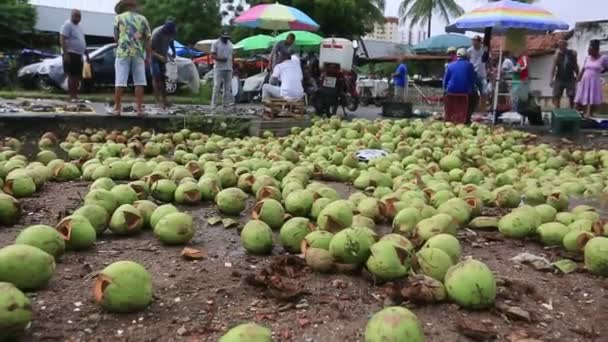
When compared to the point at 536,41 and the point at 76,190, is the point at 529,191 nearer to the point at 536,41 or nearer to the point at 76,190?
the point at 76,190

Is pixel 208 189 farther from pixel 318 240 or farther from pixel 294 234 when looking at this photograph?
pixel 318 240

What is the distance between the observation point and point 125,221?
2.84 metres

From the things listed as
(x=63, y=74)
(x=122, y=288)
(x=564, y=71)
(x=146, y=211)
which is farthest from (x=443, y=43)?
(x=122, y=288)

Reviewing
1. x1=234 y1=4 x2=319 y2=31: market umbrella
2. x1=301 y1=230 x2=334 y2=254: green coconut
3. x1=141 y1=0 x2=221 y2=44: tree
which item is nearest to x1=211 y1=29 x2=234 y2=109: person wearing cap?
x1=234 y1=4 x2=319 y2=31: market umbrella

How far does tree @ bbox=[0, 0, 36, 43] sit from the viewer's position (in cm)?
3340

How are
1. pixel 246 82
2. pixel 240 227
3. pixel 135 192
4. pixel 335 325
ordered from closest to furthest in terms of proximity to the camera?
A: pixel 335 325
pixel 240 227
pixel 135 192
pixel 246 82

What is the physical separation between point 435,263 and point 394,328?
23.4 inches

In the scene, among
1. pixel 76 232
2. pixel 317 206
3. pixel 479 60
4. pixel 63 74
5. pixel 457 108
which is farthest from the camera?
pixel 63 74

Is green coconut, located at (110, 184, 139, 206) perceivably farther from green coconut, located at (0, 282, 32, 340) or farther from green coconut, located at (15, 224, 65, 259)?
green coconut, located at (0, 282, 32, 340)

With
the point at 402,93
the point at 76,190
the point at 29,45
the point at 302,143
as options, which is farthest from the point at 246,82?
the point at 29,45

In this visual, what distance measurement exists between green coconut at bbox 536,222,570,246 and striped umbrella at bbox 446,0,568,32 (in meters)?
9.01

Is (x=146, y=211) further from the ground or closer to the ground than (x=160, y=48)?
closer to the ground

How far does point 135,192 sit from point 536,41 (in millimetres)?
30231

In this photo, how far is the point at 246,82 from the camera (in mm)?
20391
